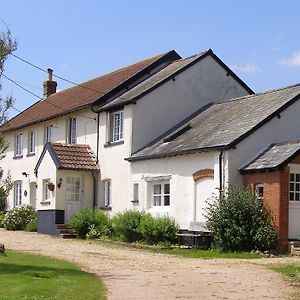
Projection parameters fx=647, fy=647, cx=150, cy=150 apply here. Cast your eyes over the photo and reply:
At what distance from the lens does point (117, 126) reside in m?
31.5

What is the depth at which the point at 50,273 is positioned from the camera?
14.9m

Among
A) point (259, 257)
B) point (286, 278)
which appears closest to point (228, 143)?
point (259, 257)

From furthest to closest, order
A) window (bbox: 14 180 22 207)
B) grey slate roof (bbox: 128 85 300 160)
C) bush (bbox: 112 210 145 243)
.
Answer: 1. window (bbox: 14 180 22 207)
2. bush (bbox: 112 210 145 243)
3. grey slate roof (bbox: 128 85 300 160)

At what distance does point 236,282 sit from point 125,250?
9.79 meters

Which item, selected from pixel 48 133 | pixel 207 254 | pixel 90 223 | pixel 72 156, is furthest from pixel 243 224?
pixel 48 133

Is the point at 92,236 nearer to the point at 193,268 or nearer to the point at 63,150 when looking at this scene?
the point at 63,150

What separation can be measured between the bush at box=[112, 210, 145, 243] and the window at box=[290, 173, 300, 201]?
6.53 meters

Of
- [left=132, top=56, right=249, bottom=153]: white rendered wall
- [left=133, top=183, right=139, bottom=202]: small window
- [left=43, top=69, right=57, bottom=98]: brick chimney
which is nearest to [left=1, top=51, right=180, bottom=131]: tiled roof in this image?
[left=43, top=69, right=57, bottom=98]: brick chimney

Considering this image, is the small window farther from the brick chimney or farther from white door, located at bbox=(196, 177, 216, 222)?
the brick chimney

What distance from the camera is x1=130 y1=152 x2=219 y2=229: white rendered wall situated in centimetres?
2486

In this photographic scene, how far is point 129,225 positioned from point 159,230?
180 cm

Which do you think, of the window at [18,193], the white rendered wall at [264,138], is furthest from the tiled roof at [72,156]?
the white rendered wall at [264,138]

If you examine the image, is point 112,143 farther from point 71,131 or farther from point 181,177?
point 181,177

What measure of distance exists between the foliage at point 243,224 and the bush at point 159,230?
2.95 m
